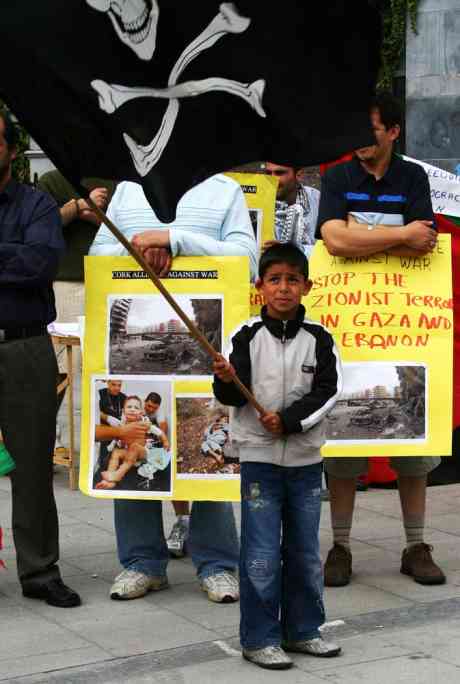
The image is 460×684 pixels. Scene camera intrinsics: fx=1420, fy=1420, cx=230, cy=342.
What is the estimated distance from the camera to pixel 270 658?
4930 mm

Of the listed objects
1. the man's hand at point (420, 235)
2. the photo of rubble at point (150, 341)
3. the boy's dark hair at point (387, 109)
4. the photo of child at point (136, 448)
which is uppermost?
the boy's dark hair at point (387, 109)

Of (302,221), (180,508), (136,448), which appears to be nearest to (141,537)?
(136,448)

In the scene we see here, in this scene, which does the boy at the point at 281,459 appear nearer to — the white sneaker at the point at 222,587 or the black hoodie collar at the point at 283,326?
the black hoodie collar at the point at 283,326

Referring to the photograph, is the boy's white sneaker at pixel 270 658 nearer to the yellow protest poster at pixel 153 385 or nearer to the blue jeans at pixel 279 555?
the blue jeans at pixel 279 555

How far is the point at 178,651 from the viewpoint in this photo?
5109 mm

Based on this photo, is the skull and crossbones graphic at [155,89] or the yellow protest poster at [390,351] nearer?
the skull and crossbones graphic at [155,89]

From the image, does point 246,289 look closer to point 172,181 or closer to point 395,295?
point 395,295

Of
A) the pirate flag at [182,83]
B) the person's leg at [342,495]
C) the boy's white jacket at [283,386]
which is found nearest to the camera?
the pirate flag at [182,83]

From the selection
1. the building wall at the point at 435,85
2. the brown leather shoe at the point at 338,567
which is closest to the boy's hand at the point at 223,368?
the brown leather shoe at the point at 338,567

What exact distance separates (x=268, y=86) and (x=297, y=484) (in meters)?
1.40

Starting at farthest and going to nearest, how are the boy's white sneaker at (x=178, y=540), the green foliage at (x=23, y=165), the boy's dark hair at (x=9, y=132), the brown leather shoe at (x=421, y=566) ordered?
1. the green foliage at (x=23, y=165)
2. the boy's white sneaker at (x=178, y=540)
3. the brown leather shoe at (x=421, y=566)
4. the boy's dark hair at (x=9, y=132)

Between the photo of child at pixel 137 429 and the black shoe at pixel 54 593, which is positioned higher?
the photo of child at pixel 137 429

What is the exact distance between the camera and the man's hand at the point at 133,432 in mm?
5836

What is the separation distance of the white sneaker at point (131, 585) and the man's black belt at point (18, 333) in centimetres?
106
